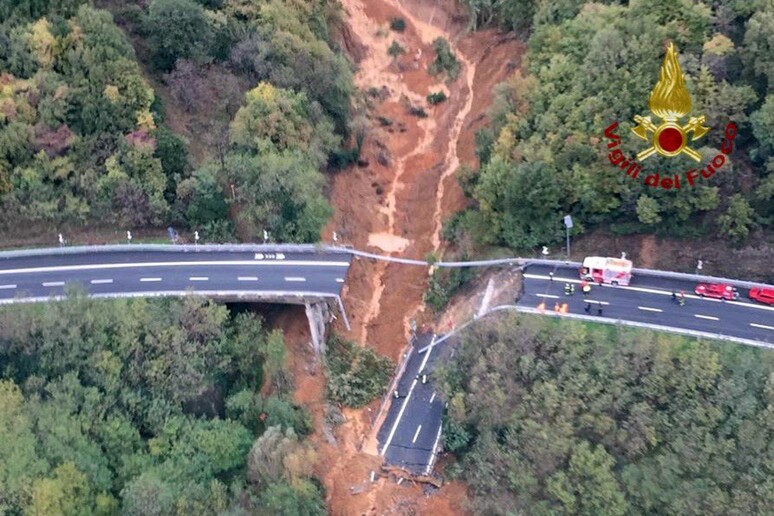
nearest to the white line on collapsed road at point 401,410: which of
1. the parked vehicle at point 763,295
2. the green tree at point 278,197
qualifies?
the green tree at point 278,197

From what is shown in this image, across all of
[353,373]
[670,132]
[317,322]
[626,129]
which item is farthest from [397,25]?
[353,373]

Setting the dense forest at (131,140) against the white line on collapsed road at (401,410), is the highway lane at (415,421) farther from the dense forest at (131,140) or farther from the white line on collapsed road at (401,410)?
the dense forest at (131,140)

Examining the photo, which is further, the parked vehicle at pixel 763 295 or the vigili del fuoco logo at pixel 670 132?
the vigili del fuoco logo at pixel 670 132

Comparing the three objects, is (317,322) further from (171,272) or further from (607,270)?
(607,270)

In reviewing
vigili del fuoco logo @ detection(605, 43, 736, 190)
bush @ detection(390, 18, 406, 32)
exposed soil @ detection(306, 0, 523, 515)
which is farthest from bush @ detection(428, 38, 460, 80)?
vigili del fuoco logo @ detection(605, 43, 736, 190)

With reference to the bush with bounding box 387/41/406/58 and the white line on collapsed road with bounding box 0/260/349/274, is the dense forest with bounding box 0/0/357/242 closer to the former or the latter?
the white line on collapsed road with bounding box 0/260/349/274

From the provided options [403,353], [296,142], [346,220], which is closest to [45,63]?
[296,142]
